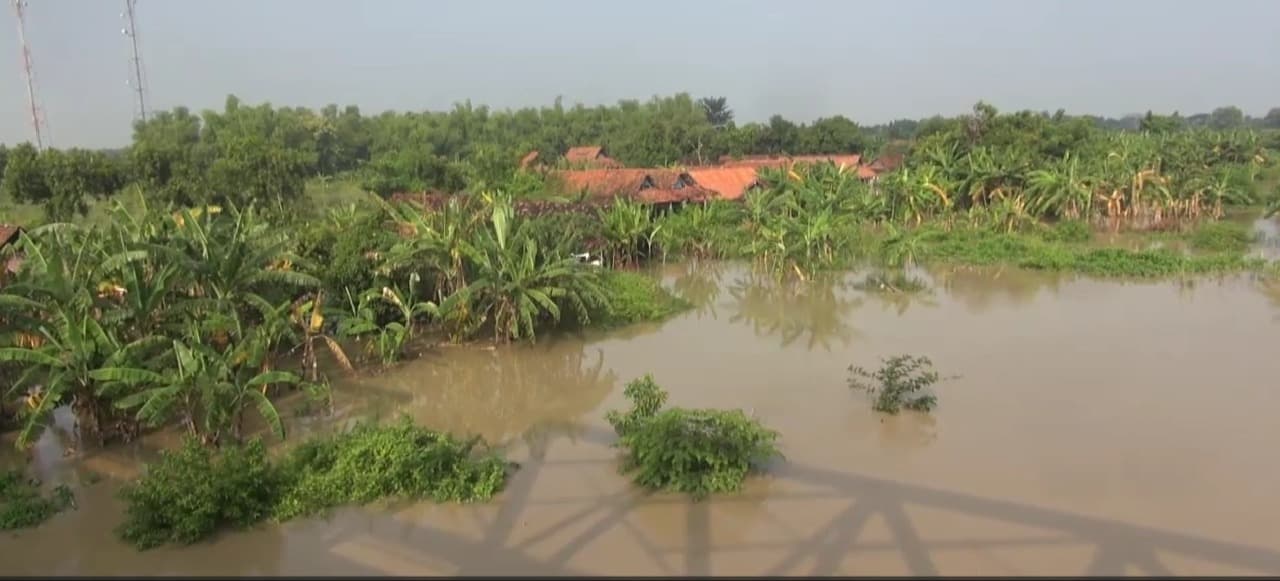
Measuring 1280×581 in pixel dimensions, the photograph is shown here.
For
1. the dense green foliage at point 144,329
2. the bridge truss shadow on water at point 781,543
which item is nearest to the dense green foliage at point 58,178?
the dense green foliage at point 144,329

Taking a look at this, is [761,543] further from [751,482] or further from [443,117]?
[443,117]

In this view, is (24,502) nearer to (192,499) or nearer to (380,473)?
(192,499)

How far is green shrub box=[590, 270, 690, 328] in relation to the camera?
12383 mm

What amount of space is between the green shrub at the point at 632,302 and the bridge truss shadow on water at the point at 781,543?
547 cm

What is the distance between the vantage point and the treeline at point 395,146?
20891 mm

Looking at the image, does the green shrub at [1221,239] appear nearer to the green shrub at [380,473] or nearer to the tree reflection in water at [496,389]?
the tree reflection in water at [496,389]

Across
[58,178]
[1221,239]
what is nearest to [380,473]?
[1221,239]

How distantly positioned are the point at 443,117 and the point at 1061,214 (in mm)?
38593

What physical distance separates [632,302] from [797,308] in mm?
2929

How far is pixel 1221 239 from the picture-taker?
18688 mm

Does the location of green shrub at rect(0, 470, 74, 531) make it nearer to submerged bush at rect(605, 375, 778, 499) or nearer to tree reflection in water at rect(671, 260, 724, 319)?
submerged bush at rect(605, 375, 778, 499)

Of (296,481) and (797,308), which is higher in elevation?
(296,481)

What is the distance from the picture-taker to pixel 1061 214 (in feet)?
73.1

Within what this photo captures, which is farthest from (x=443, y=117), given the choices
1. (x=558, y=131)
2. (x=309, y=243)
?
(x=309, y=243)
